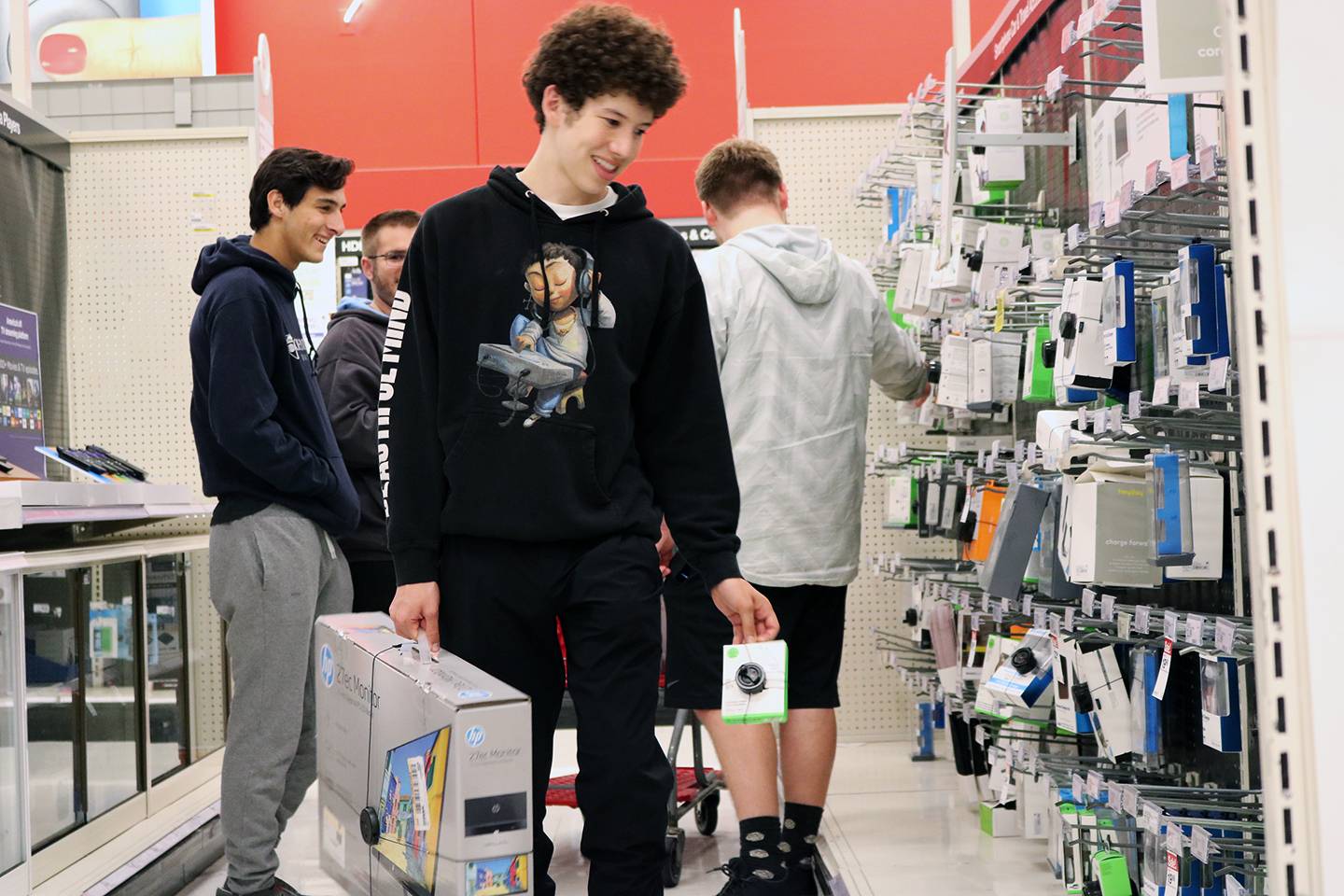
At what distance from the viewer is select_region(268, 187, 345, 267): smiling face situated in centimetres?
332

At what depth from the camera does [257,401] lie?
300 cm

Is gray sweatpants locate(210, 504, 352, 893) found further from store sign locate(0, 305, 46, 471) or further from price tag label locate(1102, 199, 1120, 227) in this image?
store sign locate(0, 305, 46, 471)

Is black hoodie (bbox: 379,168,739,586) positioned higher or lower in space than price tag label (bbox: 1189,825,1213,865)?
higher

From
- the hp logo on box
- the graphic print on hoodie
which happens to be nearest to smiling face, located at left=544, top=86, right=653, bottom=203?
the graphic print on hoodie

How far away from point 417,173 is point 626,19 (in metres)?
5.69

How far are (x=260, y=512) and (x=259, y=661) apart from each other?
1.09ft

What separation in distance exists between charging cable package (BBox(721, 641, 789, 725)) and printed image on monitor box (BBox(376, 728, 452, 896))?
1.48 ft

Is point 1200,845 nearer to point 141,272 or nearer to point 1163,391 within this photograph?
point 1163,391

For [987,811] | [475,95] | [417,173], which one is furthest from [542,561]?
[475,95]

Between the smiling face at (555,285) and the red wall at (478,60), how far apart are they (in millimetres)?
7015

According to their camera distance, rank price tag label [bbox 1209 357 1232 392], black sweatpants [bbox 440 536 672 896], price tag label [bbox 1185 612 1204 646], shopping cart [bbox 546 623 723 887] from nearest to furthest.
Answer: black sweatpants [bbox 440 536 672 896]
price tag label [bbox 1209 357 1232 392]
price tag label [bbox 1185 612 1204 646]
shopping cart [bbox 546 623 723 887]

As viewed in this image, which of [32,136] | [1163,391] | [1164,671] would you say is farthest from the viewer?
[32,136]

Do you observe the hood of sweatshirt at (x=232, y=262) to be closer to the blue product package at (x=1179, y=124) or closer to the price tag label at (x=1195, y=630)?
the blue product package at (x=1179, y=124)

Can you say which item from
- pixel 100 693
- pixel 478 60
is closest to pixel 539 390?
pixel 100 693
